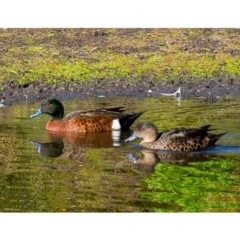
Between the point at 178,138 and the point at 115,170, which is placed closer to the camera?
the point at 115,170

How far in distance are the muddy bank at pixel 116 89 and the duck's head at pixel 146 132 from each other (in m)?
3.14

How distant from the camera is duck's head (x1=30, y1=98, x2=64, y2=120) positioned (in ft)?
42.3

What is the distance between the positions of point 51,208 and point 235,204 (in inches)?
66.0

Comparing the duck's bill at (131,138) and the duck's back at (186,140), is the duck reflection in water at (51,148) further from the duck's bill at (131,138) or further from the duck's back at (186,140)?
the duck's back at (186,140)

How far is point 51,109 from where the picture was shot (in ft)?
42.4

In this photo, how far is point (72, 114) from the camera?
12.6 m

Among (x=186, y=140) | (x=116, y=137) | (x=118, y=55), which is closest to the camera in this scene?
(x=186, y=140)

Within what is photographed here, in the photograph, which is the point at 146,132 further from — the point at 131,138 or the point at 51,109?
the point at 51,109

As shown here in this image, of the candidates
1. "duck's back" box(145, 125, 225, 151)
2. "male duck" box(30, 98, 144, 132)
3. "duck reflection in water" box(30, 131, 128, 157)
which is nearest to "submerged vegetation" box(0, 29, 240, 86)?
"male duck" box(30, 98, 144, 132)

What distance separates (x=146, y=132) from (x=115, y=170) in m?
1.46

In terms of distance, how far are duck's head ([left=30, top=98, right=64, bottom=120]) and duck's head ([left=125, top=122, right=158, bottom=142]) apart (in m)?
1.96

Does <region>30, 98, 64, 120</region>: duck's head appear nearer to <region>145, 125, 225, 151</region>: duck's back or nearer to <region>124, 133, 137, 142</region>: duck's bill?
<region>124, 133, 137, 142</region>: duck's bill

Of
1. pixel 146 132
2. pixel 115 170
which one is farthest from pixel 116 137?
pixel 115 170

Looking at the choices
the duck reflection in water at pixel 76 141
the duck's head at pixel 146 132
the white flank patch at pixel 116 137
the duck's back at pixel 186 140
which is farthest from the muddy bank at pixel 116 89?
the duck's back at pixel 186 140
